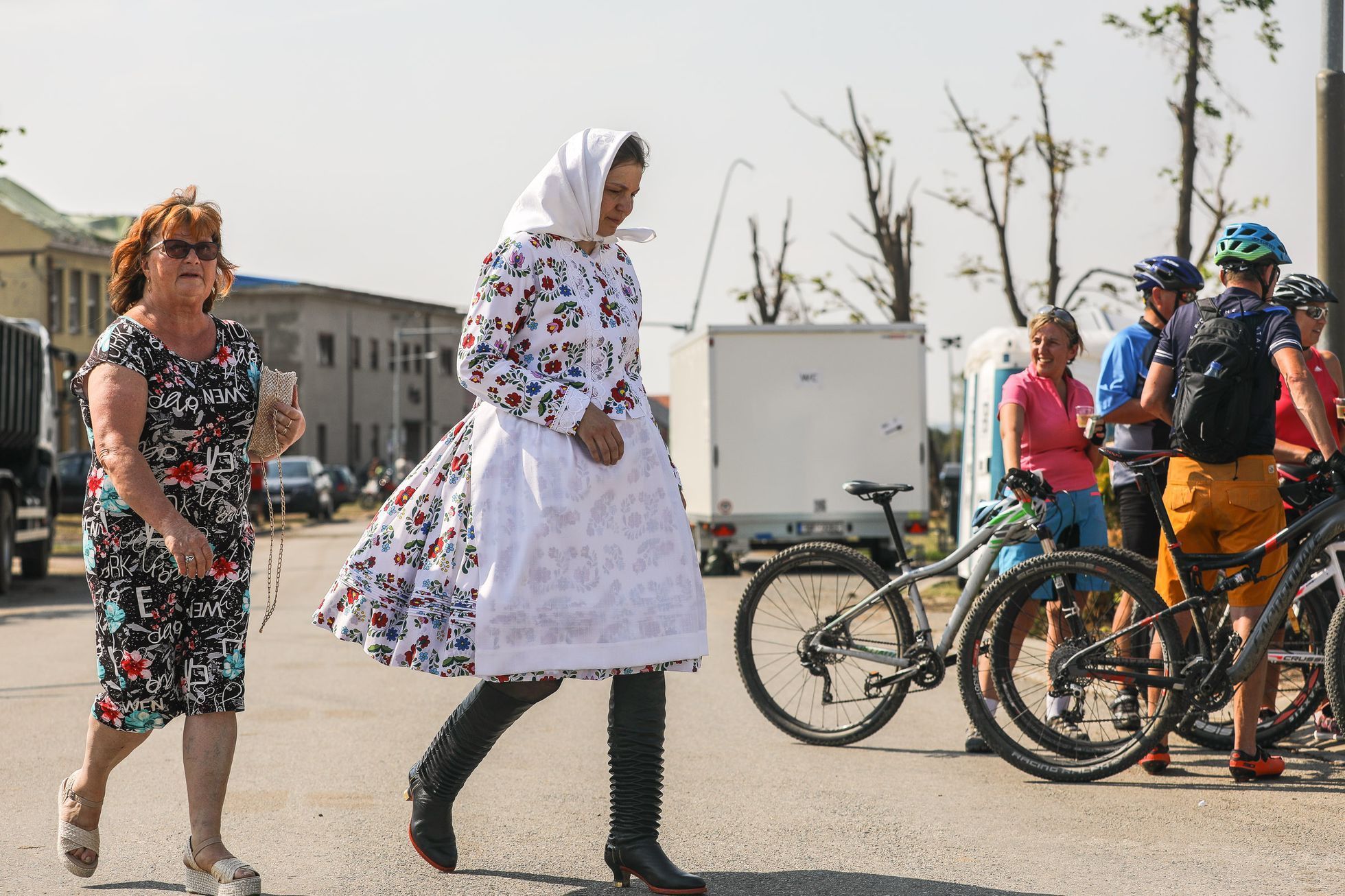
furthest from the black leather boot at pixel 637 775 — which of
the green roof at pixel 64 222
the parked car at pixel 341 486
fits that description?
the green roof at pixel 64 222

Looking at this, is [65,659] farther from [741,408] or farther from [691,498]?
[691,498]

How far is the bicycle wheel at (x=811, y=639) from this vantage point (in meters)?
7.08

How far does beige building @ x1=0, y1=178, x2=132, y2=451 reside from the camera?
63.9 meters

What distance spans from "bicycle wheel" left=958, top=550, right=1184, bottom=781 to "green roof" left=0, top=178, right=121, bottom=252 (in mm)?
61061

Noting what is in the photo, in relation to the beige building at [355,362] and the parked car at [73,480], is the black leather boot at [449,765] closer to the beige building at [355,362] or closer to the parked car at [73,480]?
the parked car at [73,480]

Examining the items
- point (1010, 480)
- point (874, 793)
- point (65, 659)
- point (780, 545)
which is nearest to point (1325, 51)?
point (1010, 480)

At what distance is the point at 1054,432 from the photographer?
24.1 ft

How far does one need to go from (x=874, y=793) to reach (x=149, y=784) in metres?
2.71

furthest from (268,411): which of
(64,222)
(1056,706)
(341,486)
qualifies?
(64,222)

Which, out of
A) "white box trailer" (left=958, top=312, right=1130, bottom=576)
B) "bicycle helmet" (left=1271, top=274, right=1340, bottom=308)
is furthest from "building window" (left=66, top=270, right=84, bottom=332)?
"bicycle helmet" (left=1271, top=274, right=1340, bottom=308)

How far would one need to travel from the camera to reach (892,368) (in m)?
19.5

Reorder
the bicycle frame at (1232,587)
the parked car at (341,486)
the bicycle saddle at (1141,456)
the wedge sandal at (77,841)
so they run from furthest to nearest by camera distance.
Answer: the parked car at (341,486)
the bicycle saddle at (1141,456)
the bicycle frame at (1232,587)
the wedge sandal at (77,841)

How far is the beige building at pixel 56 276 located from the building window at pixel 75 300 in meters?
0.03

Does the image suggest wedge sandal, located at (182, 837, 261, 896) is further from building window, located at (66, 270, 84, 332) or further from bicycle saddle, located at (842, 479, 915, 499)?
building window, located at (66, 270, 84, 332)
